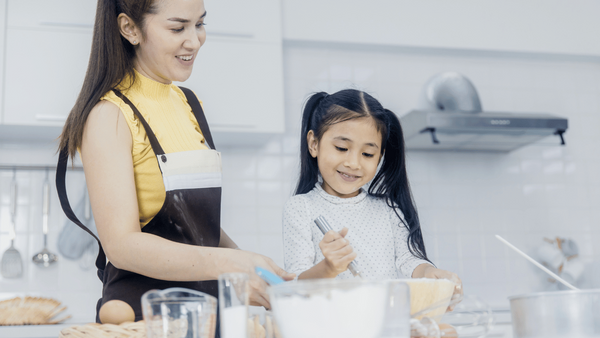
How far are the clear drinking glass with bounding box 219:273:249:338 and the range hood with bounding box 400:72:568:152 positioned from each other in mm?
1903

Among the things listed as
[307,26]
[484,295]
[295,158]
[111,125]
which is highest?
[307,26]

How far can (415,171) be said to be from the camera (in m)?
2.76

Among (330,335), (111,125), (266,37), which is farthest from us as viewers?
(266,37)

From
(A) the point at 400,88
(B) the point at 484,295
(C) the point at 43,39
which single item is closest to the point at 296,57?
(A) the point at 400,88

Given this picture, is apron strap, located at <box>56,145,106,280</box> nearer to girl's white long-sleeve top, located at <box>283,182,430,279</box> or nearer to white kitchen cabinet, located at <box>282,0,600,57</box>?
girl's white long-sleeve top, located at <box>283,182,430,279</box>

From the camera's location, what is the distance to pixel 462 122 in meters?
2.38

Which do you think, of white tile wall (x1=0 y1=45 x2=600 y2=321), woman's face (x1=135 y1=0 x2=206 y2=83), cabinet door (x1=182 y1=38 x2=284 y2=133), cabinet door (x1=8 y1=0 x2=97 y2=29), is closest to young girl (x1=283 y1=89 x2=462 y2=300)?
woman's face (x1=135 y1=0 x2=206 y2=83)

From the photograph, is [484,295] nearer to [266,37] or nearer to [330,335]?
[266,37]

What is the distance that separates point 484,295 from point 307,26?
154 cm

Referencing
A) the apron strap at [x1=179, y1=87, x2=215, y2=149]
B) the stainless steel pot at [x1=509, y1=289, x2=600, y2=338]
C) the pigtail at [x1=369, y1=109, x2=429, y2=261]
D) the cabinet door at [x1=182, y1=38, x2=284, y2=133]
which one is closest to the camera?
the stainless steel pot at [x1=509, y1=289, x2=600, y2=338]

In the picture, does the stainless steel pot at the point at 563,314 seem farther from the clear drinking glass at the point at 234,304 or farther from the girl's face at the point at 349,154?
the girl's face at the point at 349,154

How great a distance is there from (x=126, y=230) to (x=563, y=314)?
0.62m

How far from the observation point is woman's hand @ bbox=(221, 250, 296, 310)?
700 millimetres

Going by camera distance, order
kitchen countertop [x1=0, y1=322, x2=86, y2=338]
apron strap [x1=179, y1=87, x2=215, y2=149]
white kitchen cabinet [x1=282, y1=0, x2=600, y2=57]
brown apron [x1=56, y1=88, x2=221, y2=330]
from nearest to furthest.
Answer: brown apron [x1=56, y1=88, x2=221, y2=330], apron strap [x1=179, y1=87, x2=215, y2=149], kitchen countertop [x1=0, y1=322, x2=86, y2=338], white kitchen cabinet [x1=282, y1=0, x2=600, y2=57]
